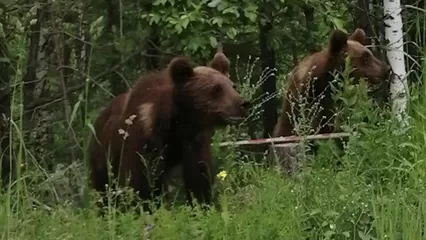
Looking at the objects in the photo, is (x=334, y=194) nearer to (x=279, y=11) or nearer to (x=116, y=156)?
(x=116, y=156)

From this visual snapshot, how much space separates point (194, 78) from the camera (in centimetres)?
675

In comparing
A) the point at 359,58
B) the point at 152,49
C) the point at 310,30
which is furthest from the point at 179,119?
the point at 310,30

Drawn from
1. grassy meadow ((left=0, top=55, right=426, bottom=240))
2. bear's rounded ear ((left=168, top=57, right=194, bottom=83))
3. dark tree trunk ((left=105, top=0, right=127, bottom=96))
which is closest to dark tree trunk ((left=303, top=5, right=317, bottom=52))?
dark tree trunk ((left=105, top=0, right=127, bottom=96))

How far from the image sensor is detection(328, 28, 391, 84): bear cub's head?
7.71m

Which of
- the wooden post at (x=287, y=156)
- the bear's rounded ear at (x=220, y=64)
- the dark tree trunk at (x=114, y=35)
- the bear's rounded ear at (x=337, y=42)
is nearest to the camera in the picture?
the wooden post at (x=287, y=156)

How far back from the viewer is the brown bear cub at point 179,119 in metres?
6.49

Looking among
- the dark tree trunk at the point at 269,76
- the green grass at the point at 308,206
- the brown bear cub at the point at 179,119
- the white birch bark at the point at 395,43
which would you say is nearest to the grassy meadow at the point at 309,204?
the green grass at the point at 308,206

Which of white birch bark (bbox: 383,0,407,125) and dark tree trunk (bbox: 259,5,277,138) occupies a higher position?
white birch bark (bbox: 383,0,407,125)

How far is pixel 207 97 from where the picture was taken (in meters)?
6.71

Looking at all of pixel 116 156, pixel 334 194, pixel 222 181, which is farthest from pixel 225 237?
pixel 116 156

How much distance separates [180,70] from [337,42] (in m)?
1.67

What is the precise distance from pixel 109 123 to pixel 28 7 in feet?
6.14

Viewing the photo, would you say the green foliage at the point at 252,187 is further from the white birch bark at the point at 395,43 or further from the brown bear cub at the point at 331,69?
the white birch bark at the point at 395,43

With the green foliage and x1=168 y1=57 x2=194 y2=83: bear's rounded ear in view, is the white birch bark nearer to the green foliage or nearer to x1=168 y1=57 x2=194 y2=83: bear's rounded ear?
the green foliage
